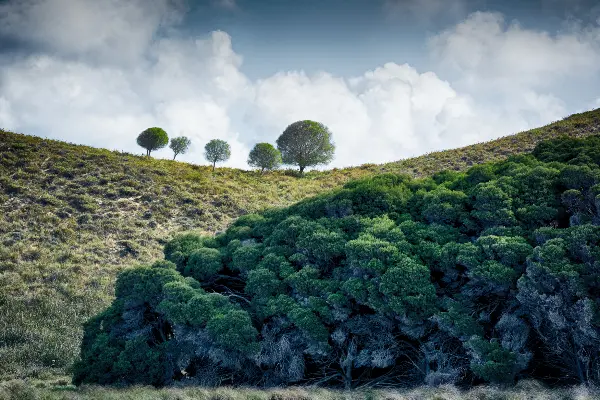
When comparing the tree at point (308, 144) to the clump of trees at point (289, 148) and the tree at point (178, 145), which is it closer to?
the clump of trees at point (289, 148)

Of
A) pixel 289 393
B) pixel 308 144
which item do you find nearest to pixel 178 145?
pixel 308 144

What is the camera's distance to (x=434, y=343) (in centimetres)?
1145

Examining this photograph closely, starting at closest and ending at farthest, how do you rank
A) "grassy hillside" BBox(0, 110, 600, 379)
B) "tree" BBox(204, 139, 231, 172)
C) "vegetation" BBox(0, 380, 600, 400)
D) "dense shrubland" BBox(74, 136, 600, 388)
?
1. "vegetation" BBox(0, 380, 600, 400)
2. "dense shrubland" BBox(74, 136, 600, 388)
3. "grassy hillside" BBox(0, 110, 600, 379)
4. "tree" BBox(204, 139, 231, 172)

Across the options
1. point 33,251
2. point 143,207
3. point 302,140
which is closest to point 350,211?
point 33,251

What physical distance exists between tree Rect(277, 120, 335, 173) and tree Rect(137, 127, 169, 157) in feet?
47.7

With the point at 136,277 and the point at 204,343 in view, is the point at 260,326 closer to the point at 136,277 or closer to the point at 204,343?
the point at 204,343

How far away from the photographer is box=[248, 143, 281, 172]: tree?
49.1 meters

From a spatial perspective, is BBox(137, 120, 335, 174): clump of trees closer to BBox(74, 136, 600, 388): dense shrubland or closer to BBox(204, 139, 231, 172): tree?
BBox(204, 139, 231, 172): tree

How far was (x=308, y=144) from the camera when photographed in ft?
162

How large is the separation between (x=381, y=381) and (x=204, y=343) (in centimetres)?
490

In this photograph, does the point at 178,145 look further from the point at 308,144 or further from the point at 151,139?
the point at 308,144

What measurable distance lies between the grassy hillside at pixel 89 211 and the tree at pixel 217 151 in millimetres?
1633

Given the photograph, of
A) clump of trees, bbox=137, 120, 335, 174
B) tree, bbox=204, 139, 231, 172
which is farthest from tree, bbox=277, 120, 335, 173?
tree, bbox=204, 139, 231, 172

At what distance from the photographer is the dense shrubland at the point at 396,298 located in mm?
10070
